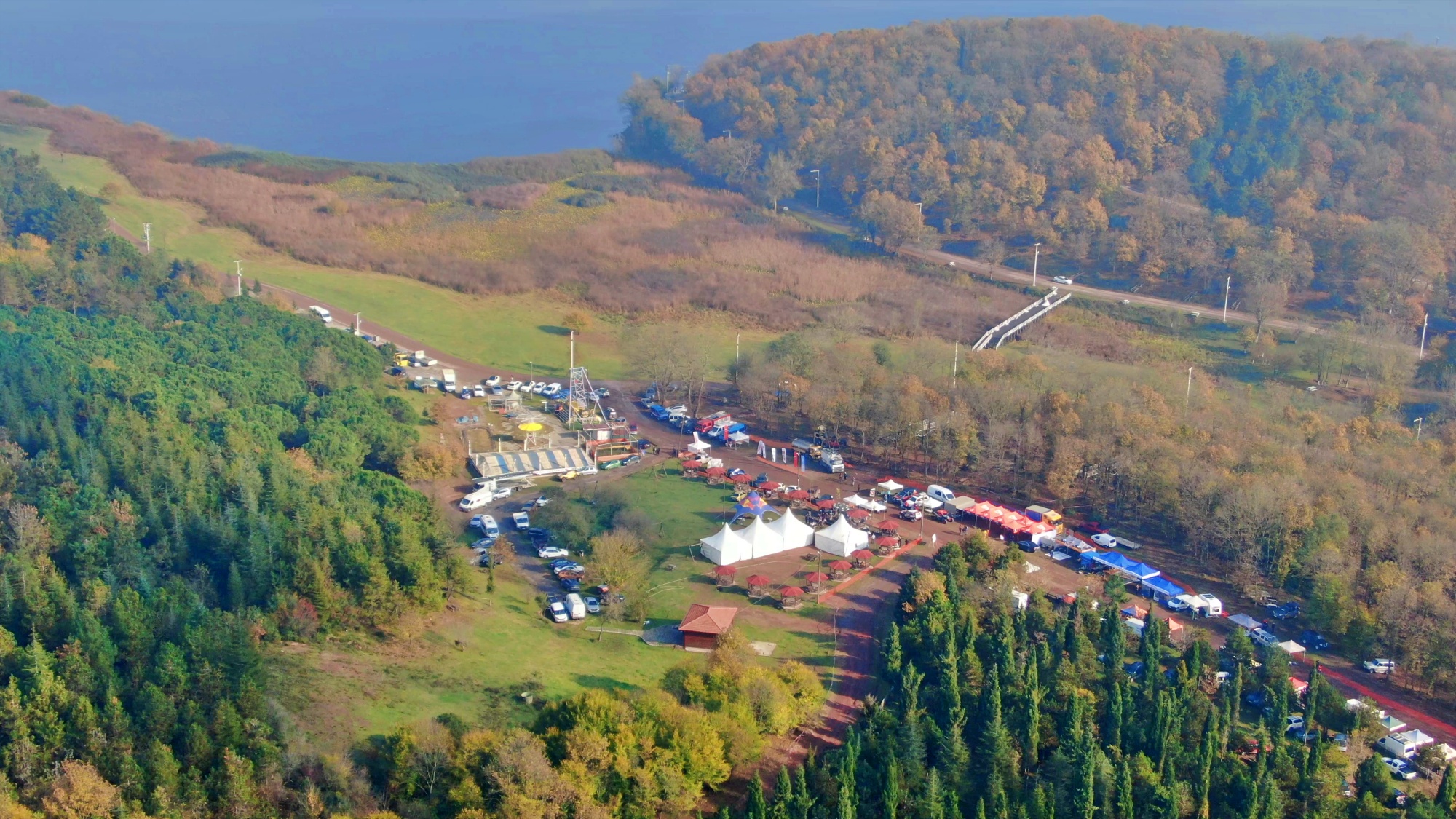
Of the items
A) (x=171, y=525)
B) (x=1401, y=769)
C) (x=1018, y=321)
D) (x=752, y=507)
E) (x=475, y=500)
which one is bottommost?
(x=1401, y=769)

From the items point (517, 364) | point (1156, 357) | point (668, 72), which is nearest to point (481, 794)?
point (517, 364)

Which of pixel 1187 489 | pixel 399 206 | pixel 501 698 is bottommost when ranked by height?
pixel 501 698

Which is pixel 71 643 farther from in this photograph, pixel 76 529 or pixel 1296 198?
pixel 1296 198

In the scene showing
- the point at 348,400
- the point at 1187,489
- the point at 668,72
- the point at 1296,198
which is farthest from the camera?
the point at 668,72

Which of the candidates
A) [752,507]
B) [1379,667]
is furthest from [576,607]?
[1379,667]

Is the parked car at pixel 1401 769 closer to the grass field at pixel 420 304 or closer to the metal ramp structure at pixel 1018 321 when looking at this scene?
the metal ramp structure at pixel 1018 321

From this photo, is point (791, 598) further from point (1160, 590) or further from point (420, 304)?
point (420, 304)

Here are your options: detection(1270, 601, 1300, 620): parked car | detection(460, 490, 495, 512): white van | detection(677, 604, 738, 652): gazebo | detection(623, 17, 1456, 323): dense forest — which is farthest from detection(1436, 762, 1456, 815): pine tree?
detection(623, 17, 1456, 323): dense forest
